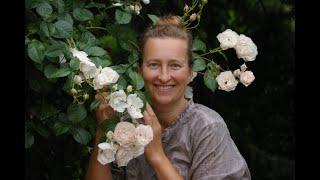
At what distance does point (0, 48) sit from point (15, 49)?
42 mm

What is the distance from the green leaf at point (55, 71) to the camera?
6.09ft

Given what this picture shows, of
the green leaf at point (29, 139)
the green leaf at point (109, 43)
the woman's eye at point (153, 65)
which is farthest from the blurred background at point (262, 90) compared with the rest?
the green leaf at point (29, 139)

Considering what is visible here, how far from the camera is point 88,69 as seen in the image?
1856 millimetres

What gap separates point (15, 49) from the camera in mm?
1301

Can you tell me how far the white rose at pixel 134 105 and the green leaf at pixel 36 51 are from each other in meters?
0.29

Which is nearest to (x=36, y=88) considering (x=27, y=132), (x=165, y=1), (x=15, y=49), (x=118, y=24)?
(x=27, y=132)

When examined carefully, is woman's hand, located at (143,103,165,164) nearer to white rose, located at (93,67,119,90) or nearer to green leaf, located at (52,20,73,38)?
white rose, located at (93,67,119,90)

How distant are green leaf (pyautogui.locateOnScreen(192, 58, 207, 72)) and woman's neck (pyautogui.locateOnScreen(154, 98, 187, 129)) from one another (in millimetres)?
122

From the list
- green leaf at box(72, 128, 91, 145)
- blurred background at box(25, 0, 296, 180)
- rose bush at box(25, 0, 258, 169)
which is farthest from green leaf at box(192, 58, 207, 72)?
blurred background at box(25, 0, 296, 180)

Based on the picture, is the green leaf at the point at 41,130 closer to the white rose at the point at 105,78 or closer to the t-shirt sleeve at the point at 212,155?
the white rose at the point at 105,78

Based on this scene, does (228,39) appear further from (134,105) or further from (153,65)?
(134,105)

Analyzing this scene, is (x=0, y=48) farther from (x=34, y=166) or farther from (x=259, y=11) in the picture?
(x=259, y=11)

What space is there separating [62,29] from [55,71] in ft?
0.51

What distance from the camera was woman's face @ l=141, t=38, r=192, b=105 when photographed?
2.10 meters
